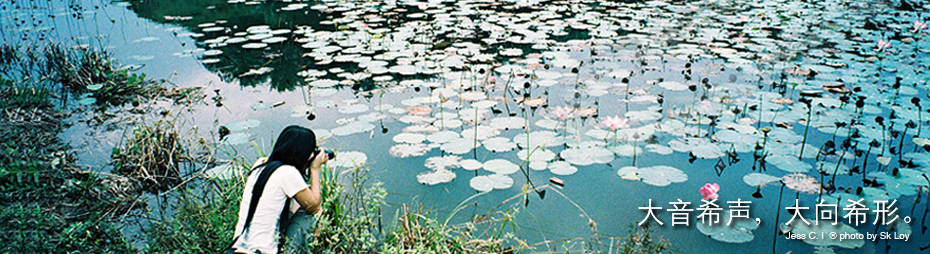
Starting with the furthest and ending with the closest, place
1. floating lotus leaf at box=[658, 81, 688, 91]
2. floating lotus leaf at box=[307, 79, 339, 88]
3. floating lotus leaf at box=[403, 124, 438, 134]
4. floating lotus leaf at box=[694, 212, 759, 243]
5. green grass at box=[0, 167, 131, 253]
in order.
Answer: floating lotus leaf at box=[307, 79, 339, 88]
floating lotus leaf at box=[658, 81, 688, 91]
floating lotus leaf at box=[403, 124, 438, 134]
floating lotus leaf at box=[694, 212, 759, 243]
green grass at box=[0, 167, 131, 253]

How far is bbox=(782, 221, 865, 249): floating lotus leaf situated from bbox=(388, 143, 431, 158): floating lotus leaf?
2091 mm

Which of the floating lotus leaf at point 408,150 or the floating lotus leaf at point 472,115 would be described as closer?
the floating lotus leaf at point 408,150

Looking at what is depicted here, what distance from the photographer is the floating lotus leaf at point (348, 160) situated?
3.53 metres

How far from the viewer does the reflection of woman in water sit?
2242mm

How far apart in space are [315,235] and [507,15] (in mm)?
6857

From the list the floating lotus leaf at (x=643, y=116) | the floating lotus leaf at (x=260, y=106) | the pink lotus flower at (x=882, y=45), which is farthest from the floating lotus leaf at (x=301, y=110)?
the pink lotus flower at (x=882, y=45)

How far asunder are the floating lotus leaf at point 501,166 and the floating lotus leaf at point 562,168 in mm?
216

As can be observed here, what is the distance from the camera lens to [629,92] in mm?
4898

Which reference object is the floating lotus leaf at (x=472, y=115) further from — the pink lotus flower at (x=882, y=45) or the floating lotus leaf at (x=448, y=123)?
the pink lotus flower at (x=882, y=45)

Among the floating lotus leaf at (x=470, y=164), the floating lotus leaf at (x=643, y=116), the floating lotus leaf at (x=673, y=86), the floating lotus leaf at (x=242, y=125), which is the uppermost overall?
the floating lotus leaf at (x=673, y=86)

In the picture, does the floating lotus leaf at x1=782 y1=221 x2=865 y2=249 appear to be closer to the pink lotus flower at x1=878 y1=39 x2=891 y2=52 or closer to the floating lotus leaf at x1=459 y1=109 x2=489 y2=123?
the floating lotus leaf at x1=459 y1=109 x2=489 y2=123

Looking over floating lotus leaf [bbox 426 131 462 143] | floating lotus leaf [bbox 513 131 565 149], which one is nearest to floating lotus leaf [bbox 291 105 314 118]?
floating lotus leaf [bbox 426 131 462 143]

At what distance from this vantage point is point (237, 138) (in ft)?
13.2

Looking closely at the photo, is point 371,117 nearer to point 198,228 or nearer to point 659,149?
point 198,228
